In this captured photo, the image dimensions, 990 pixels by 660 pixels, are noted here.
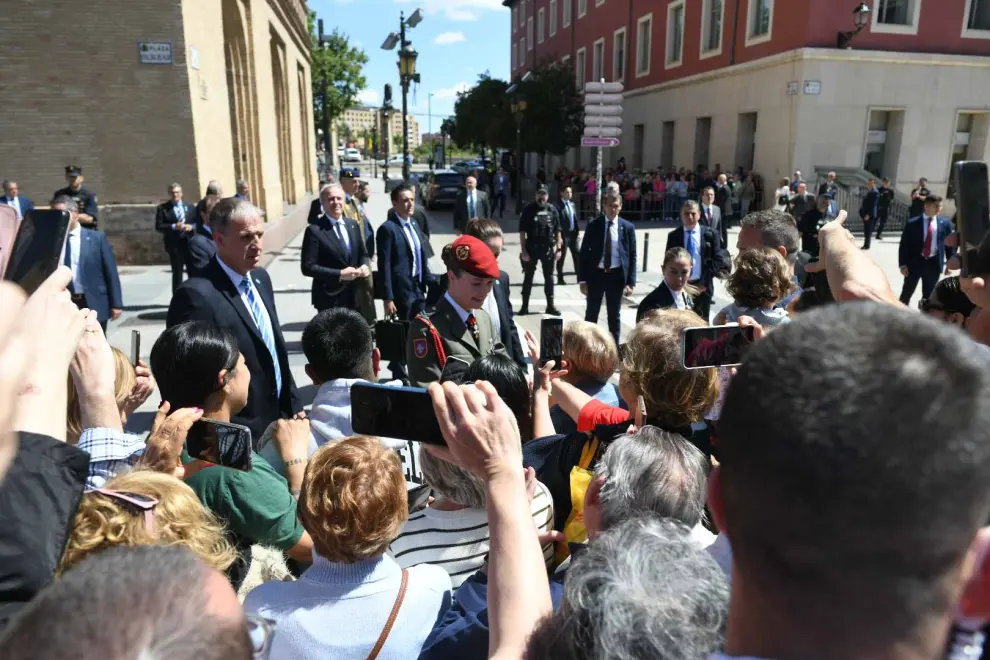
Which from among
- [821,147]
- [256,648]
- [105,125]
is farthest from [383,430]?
[821,147]

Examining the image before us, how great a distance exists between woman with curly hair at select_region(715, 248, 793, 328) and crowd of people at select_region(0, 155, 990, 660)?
1 cm

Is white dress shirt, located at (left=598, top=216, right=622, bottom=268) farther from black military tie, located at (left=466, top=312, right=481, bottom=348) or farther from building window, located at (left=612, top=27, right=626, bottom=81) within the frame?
building window, located at (left=612, top=27, right=626, bottom=81)

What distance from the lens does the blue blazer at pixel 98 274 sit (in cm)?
593

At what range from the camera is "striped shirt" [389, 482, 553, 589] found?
191cm

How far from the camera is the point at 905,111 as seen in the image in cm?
2128

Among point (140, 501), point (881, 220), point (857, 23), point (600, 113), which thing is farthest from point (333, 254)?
point (857, 23)

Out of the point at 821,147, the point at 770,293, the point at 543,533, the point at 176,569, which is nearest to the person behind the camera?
the point at 176,569

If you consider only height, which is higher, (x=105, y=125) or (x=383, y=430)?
(x=105, y=125)

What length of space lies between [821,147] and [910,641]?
2341cm

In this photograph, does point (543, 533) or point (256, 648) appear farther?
point (543, 533)

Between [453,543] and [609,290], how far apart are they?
582cm

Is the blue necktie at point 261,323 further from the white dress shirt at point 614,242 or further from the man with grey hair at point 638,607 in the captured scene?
the white dress shirt at point 614,242

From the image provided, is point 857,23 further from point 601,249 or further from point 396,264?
point 396,264

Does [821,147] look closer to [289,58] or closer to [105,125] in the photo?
[289,58]
